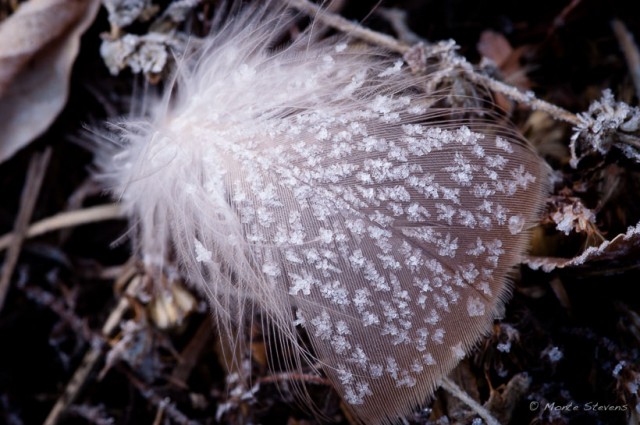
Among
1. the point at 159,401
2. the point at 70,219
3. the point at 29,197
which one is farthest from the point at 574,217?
the point at 29,197

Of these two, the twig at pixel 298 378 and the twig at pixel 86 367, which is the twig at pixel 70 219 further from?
the twig at pixel 298 378

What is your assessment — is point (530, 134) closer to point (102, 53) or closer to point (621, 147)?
point (621, 147)

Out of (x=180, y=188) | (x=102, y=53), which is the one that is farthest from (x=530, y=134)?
(x=102, y=53)

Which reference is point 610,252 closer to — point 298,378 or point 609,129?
point 609,129

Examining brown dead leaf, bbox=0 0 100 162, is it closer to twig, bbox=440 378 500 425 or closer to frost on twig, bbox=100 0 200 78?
frost on twig, bbox=100 0 200 78

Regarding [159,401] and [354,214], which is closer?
[354,214]

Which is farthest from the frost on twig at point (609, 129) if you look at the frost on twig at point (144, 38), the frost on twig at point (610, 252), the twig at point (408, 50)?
the frost on twig at point (144, 38)
